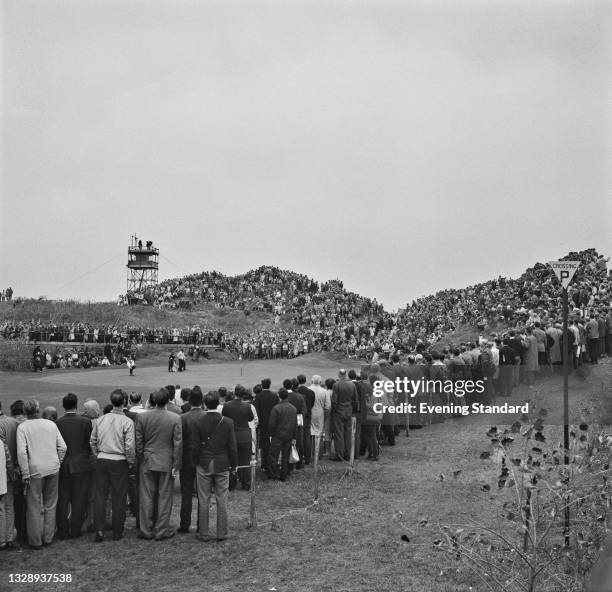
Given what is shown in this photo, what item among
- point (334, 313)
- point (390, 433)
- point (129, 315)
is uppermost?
point (129, 315)

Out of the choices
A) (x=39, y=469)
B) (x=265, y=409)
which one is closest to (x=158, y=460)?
(x=39, y=469)

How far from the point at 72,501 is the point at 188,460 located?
64.4 inches

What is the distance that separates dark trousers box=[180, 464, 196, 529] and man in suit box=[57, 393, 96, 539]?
49.8 inches

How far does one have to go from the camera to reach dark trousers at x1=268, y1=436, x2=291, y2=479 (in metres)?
11.3

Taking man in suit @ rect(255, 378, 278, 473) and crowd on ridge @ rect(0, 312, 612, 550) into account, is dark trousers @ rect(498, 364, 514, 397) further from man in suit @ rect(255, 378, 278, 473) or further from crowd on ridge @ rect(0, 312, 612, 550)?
crowd on ridge @ rect(0, 312, 612, 550)

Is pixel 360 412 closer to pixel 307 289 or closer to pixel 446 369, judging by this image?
pixel 446 369

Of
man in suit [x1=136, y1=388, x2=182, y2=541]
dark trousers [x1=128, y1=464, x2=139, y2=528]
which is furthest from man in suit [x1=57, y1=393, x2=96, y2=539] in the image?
dark trousers [x1=128, y1=464, x2=139, y2=528]

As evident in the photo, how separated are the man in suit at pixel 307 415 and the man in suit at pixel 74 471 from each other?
485cm

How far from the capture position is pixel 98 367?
3434 cm

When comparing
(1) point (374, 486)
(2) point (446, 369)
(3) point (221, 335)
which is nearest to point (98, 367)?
(3) point (221, 335)

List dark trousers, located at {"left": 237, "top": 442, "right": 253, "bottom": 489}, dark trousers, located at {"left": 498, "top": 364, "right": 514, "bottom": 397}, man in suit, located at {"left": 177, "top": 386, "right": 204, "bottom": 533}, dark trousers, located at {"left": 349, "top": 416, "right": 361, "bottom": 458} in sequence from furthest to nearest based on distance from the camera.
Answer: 1. dark trousers, located at {"left": 498, "top": 364, "right": 514, "bottom": 397}
2. dark trousers, located at {"left": 349, "top": 416, "right": 361, "bottom": 458}
3. dark trousers, located at {"left": 237, "top": 442, "right": 253, "bottom": 489}
4. man in suit, located at {"left": 177, "top": 386, "right": 204, "bottom": 533}

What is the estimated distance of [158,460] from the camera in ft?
27.4

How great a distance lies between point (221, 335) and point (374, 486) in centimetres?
3235

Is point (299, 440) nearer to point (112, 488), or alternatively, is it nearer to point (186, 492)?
point (186, 492)
